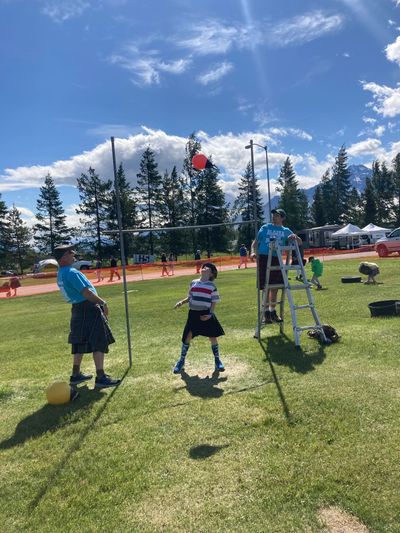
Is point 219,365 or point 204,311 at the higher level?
point 204,311

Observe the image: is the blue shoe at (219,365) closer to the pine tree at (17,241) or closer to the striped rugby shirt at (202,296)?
the striped rugby shirt at (202,296)

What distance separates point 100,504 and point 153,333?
6.07 metres

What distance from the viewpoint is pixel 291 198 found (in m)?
76.6

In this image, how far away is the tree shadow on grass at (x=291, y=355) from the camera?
5.87 meters

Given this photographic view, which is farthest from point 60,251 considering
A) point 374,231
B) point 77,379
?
point 374,231

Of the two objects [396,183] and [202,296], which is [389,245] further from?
[396,183]

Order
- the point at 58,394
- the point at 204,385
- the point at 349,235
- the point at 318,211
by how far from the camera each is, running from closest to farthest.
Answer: the point at 58,394, the point at 204,385, the point at 349,235, the point at 318,211

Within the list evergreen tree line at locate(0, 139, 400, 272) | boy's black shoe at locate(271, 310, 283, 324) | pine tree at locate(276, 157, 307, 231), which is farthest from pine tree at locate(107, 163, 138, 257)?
boy's black shoe at locate(271, 310, 283, 324)

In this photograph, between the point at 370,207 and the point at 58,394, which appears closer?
the point at 58,394

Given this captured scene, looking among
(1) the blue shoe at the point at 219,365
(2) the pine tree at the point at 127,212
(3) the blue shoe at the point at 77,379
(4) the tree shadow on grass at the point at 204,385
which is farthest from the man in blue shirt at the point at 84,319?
(2) the pine tree at the point at 127,212

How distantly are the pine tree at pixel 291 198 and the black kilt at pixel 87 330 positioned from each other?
227 feet

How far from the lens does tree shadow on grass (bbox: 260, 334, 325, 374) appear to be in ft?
19.2

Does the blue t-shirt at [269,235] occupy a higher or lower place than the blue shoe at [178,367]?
higher

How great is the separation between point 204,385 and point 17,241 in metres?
65.9
